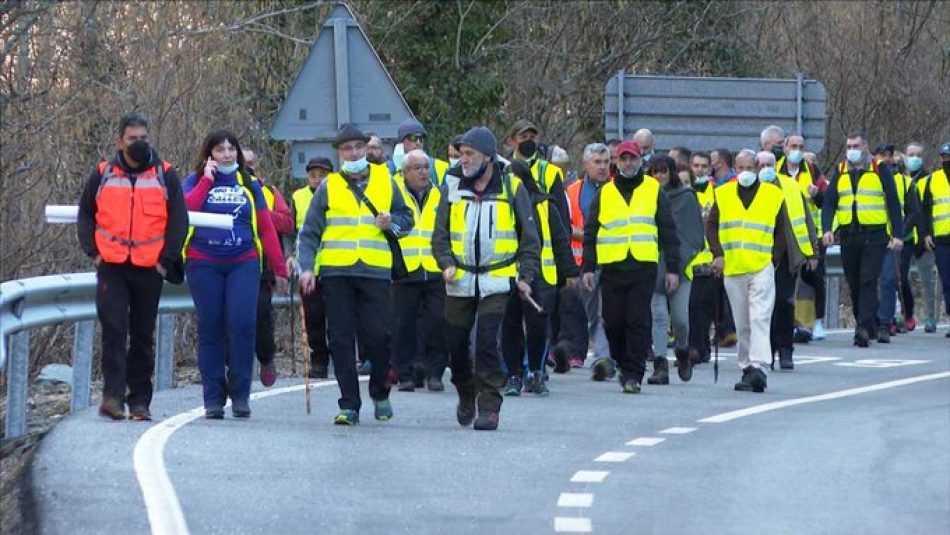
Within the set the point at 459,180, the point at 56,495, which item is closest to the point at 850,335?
the point at 459,180

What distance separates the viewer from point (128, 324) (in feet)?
49.4

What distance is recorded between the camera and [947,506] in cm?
1196

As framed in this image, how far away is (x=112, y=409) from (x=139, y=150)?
1598mm

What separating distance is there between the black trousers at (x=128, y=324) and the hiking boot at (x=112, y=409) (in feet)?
0.12

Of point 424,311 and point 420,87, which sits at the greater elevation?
point 420,87

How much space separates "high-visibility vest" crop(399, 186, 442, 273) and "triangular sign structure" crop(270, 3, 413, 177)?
843 mm

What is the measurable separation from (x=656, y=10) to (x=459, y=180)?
22.3 metres

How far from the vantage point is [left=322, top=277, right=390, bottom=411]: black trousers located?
15.2 metres

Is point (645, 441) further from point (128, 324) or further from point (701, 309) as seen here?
point (701, 309)

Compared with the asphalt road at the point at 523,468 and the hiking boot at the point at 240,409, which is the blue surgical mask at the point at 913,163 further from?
the hiking boot at the point at 240,409

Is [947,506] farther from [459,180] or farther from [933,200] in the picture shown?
[933,200]

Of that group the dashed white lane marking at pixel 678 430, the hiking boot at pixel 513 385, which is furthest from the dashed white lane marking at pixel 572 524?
the hiking boot at pixel 513 385

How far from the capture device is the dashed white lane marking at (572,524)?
10742 mm

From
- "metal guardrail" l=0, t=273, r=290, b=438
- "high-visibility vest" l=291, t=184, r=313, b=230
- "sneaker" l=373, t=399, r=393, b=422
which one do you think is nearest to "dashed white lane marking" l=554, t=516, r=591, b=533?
"metal guardrail" l=0, t=273, r=290, b=438
